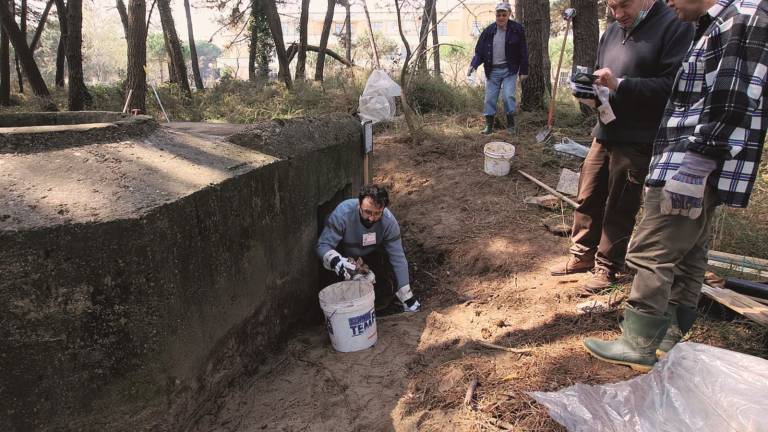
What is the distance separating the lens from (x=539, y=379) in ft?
7.31

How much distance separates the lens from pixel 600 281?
9.68 feet

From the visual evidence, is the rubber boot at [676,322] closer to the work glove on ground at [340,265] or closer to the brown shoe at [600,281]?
the brown shoe at [600,281]

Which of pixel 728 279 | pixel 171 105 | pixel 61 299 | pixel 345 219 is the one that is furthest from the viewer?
pixel 171 105

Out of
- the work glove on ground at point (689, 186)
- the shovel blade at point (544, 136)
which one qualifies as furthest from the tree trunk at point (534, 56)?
the work glove on ground at point (689, 186)

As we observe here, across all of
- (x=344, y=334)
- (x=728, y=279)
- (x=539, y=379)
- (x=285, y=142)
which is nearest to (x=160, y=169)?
(x=285, y=142)

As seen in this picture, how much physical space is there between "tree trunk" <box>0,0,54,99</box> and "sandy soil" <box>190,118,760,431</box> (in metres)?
8.28

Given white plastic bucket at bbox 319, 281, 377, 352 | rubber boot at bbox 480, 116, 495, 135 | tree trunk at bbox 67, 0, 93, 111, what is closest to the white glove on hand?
white plastic bucket at bbox 319, 281, 377, 352

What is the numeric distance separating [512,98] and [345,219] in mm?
3646

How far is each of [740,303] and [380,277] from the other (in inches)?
104

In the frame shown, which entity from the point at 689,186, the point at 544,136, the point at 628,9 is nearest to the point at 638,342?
the point at 689,186

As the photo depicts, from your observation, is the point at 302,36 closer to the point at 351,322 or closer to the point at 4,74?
the point at 4,74

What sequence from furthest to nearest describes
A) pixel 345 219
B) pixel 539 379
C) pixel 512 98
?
pixel 512 98 → pixel 345 219 → pixel 539 379

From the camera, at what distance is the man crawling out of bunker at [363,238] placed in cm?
349

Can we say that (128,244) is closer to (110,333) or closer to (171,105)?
(110,333)
